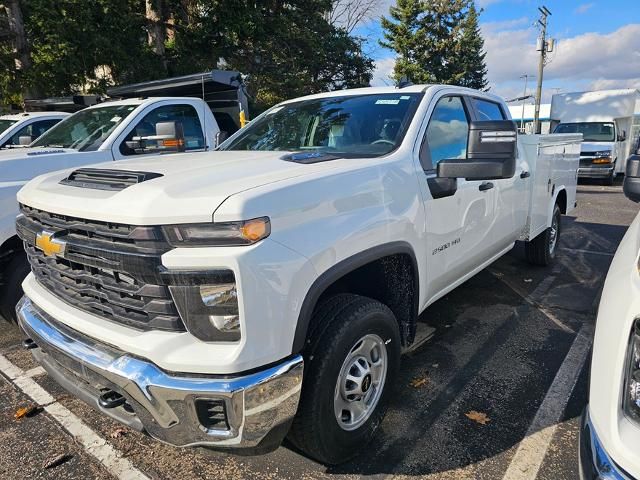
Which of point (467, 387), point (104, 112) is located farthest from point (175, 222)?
point (104, 112)

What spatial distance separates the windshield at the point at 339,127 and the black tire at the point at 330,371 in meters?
0.98

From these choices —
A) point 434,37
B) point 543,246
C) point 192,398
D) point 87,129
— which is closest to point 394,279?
point 192,398

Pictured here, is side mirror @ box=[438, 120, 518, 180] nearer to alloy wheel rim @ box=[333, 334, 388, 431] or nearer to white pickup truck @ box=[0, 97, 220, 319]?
alloy wheel rim @ box=[333, 334, 388, 431]

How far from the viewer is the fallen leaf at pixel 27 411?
3.04 metres

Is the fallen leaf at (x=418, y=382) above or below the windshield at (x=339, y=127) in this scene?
below

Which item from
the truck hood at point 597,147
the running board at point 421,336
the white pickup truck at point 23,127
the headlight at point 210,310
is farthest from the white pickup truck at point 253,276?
the truck hood at point 597,147

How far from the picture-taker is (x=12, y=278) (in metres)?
3.86

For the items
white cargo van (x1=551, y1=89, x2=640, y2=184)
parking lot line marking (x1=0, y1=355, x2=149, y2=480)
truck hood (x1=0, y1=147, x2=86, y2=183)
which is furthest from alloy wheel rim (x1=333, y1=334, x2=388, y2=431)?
white cargo van (x1=551, y1=89, x2=640, y2=184)

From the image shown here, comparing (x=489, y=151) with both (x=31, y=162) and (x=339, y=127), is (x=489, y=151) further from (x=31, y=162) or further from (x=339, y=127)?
(x=31, y=162)

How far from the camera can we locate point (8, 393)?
11.0 feet

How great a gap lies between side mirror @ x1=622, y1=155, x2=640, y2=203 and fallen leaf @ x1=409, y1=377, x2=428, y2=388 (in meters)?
1.77

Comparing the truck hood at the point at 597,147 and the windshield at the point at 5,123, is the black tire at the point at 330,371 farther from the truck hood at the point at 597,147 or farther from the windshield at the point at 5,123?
the truck hood at the point at 597,147

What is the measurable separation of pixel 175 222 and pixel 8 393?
2464 mm

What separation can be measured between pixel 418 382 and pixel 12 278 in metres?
3.29
